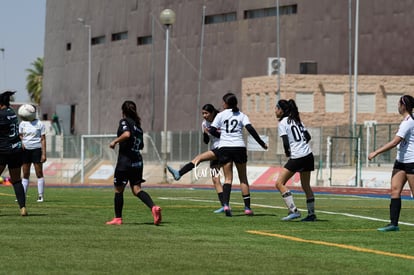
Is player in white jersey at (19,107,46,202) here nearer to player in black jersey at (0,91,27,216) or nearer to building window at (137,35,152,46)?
player in black jersey at (0,91,27,216)

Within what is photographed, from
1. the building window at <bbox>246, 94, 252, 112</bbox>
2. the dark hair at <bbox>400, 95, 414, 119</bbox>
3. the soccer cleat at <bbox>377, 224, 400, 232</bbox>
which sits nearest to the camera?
the dark hair at <bbox>400, 95, 414, 119</bbox>

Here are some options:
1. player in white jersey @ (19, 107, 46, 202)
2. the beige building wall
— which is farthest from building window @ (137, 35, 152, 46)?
player in white jersey @ (19, 107, 46, 202)

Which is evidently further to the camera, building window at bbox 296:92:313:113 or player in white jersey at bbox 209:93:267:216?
building window at bbox 296:92:313:113

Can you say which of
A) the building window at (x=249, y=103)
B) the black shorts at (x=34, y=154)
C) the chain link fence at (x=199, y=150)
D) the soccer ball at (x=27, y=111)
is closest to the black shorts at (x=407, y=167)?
the soccer ball at (x=27, y=111)

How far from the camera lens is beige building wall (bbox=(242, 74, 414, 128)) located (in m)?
66.1

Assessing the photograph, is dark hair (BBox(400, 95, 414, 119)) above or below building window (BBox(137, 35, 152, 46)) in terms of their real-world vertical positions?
below

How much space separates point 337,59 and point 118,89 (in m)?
26.0

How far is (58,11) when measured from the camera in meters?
105

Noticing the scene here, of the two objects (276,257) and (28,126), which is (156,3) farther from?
(276,257)

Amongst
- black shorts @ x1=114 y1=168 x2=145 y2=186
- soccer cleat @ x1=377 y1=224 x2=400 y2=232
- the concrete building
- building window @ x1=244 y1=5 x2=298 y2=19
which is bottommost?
soccer cleat @ x1=377 y1=224 x2=400 y2=232

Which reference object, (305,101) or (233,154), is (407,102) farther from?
(305,101)

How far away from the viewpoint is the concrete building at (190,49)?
69.9 m

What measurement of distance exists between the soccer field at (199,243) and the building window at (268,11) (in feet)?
177

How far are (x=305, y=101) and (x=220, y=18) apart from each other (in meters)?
16.1
